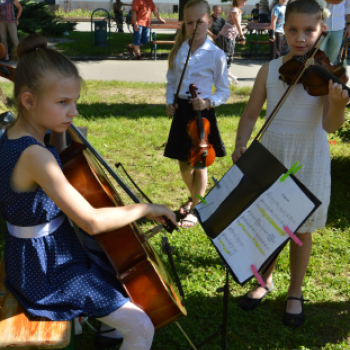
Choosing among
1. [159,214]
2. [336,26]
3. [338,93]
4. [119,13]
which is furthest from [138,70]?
[119,13]

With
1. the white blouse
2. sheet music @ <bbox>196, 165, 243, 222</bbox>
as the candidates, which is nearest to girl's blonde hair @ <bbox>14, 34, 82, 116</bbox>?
sheet music @ <bbox>196, 165, 243, 222</bbox>

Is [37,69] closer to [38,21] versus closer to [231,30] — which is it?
[231,30]

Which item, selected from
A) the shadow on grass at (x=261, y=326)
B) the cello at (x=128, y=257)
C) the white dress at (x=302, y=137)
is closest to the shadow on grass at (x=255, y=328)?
the shadow on grass at (x=261, y=326)

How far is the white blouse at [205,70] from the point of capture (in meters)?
3.29

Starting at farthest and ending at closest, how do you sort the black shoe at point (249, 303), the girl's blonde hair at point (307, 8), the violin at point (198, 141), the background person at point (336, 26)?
1. the background person at point (336, 26)
2. the violin at point (198, 141)
3. the black shoe at point (249, 303)
4. the girl's blonde hair at point (307, 8)

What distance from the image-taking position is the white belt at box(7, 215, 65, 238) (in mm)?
1734

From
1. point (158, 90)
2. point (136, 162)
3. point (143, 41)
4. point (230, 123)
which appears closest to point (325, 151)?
point (136, 162)

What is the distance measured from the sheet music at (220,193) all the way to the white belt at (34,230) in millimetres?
626

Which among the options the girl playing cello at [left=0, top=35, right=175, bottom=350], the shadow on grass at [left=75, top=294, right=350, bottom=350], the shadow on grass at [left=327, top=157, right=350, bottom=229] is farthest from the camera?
the shadow on grass at [left=327, top=157, right=350, bottom=229]

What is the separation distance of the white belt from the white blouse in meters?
1.86

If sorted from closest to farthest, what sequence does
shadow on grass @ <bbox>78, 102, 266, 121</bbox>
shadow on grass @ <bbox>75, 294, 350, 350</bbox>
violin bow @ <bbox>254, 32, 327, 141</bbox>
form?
violin bow @ <bbox>254, 32, 327, 141</bbox> < shadow on grass @ <bbox>75, 294, 350, 350</bbox> < shadow on grass @ <bbox>78, 102, 266, 121</bbox>

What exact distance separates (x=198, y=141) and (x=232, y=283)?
1037mm

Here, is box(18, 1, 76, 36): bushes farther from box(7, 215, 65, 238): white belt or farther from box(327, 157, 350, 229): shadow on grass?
box(7, 215, 65, 238): white belt

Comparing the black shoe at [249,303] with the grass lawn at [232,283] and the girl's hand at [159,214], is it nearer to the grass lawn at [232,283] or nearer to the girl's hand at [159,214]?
the grass lawn at [232,283]
